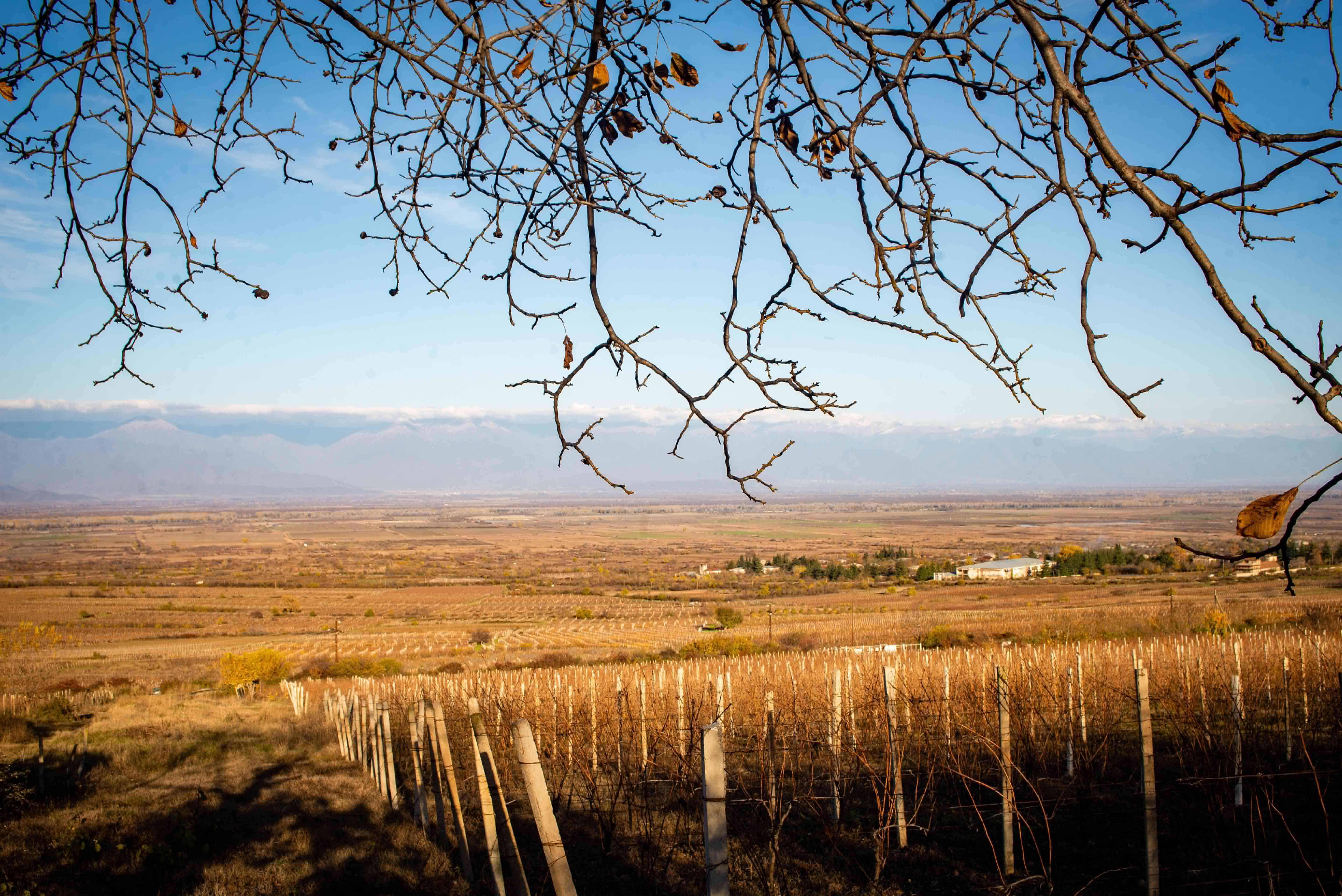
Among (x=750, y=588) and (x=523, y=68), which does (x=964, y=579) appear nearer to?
(x=750, y=588)

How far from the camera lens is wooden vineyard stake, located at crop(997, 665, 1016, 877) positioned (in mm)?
4211

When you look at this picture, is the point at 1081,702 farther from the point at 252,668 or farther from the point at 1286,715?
the point at 252,668

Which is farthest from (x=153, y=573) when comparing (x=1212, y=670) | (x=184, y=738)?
(x=1212, y=670)

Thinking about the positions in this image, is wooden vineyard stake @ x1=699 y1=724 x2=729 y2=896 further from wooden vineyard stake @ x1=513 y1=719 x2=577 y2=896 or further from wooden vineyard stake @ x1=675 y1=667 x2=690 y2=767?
wooden vineyard stake @ x1=675 y1=667 x2=690 y2=767

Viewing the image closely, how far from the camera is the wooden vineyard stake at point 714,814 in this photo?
2.02m

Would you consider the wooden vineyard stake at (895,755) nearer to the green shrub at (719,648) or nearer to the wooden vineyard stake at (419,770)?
the wooden vineyard stake at (419,770)

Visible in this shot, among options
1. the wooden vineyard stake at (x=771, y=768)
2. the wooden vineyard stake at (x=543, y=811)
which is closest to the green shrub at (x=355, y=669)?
the wooden vineyard stake at (x=771, y=768)

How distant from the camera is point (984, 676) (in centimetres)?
1096

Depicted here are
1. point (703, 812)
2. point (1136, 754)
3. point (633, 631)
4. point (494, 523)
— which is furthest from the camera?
point (494, 523)

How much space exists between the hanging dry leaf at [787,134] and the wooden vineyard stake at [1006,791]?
12.0ft

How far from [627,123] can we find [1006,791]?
422 centimetres

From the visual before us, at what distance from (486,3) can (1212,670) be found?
13295 millimetres

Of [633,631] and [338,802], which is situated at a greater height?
[338,802]

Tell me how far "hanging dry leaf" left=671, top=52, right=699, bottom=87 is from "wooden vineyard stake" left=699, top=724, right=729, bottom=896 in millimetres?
1532
